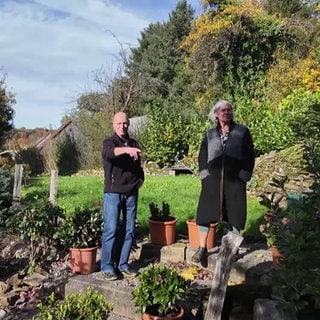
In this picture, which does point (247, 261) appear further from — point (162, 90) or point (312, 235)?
point (162, 90)

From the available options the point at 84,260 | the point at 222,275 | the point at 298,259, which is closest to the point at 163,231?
the point at 84,260

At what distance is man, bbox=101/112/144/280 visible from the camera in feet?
15.0

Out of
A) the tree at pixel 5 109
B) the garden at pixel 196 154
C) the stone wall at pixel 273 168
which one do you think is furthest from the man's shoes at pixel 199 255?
the tree at pixel 5 109

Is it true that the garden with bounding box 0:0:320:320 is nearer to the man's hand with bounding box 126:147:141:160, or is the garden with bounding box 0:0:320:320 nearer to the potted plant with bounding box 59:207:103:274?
the potted plant with bounding box 59:207:103:274

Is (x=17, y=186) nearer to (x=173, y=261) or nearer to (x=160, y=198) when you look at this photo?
(x=160, y=198)

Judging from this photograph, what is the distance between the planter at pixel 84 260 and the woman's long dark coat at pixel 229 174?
131cm

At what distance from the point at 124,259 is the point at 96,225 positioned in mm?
596

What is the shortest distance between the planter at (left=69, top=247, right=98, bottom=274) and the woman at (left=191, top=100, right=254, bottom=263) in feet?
3.59

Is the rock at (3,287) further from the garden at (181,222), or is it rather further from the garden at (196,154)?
the garden at (181,222)

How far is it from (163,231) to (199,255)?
2.71ft

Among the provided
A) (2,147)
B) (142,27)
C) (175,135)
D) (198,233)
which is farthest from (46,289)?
(142,27)

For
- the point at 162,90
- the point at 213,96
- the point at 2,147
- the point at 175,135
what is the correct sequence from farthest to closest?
the point at 162,90
the point at 2,147
the point at 213,96
the point at 175,135

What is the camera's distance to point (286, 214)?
8.73 ft

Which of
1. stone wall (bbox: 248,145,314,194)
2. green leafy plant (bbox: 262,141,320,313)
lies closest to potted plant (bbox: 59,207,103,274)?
green leafy plant (bbox: 262,141,320,313)
